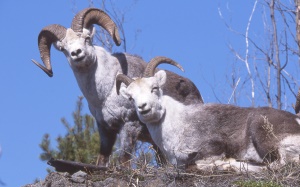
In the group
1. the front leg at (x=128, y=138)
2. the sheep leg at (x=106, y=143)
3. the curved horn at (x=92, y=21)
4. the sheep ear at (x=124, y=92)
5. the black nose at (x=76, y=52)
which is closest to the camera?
the sheep ear at (x=124, y=92)

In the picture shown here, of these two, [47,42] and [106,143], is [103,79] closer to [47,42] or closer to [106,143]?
[106,143]

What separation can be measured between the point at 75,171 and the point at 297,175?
3.01 meters

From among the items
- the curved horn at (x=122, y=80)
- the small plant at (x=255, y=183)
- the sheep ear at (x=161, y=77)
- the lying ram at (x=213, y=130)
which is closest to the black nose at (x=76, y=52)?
the curved horn at (x=122, y=80)

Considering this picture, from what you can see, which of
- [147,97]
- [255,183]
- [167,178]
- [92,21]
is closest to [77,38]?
[92,21]

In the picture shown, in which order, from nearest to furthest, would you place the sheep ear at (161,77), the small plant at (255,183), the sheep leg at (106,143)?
the small plant at (255,183) → the sheep ear at (161,77) → the sheep leg at (106,143)

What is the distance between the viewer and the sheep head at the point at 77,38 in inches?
561

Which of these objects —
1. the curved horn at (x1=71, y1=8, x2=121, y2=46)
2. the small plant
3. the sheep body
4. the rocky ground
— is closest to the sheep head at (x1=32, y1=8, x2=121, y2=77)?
the curved horn at (x1=71, y1=8, x2=121, y2=46)

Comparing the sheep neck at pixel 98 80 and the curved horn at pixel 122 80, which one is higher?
the sheep neck at pixel 98 80

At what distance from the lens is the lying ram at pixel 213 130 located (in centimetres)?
1255

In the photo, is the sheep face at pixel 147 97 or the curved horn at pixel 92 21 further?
the curved horn at pixel 92 21

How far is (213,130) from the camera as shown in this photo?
13.0 m

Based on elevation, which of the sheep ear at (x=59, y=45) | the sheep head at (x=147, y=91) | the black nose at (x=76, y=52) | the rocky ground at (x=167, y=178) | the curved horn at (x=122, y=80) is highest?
the sheep ear at (x=59, y=45)

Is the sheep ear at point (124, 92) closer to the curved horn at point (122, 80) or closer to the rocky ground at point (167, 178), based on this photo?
the curved horn at point (122, 80)

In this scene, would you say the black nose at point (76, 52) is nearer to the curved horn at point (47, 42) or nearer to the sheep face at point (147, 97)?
the curved horn at point (47, 42)
